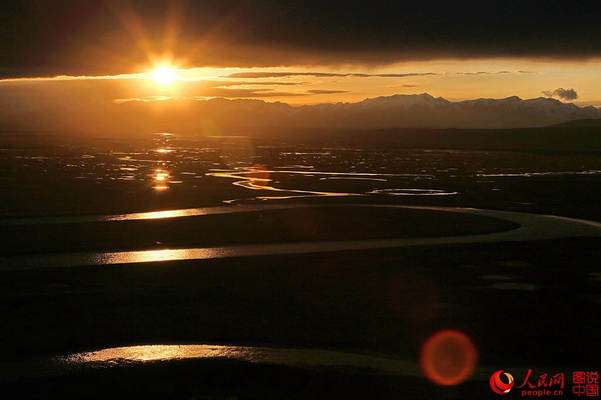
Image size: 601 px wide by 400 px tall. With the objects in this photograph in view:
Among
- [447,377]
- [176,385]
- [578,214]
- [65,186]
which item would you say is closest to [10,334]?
[176,385]

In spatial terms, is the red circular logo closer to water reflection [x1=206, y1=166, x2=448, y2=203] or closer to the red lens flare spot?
the red lens flare spot

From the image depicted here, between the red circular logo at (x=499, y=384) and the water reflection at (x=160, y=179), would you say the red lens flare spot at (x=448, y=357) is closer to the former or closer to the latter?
the red circular logo at (x=499, y=384)

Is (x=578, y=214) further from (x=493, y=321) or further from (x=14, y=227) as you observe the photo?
(x=14, y=227)

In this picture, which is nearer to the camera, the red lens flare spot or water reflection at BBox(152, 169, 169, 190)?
the red lens flare spot

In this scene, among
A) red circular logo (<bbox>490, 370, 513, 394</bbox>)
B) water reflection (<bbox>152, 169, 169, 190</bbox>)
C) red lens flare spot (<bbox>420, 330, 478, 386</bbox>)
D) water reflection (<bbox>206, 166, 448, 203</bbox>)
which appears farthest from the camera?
water reflection (<bbox>152, 169, 169, 190</bbox>)

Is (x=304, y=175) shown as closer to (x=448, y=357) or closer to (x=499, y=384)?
(x=448, y=357)

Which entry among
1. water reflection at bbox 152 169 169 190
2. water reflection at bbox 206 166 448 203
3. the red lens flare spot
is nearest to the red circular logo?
the red lens flare spot
